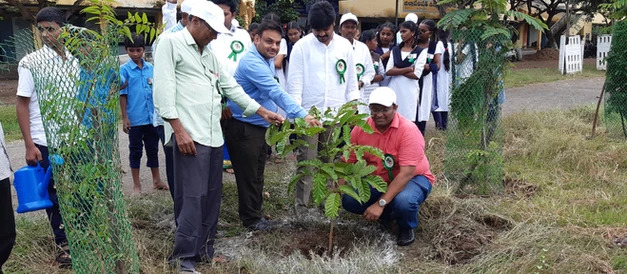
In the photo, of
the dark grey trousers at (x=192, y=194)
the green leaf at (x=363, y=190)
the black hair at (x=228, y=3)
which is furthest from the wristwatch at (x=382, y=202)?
the black hair at (x=228, y=3)

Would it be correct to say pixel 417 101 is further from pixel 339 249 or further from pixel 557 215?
pixel 339 249

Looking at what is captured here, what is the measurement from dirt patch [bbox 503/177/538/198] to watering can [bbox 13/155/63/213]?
3.66m

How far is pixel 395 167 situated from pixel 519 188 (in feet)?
5.67

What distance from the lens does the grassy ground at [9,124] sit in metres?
7.95

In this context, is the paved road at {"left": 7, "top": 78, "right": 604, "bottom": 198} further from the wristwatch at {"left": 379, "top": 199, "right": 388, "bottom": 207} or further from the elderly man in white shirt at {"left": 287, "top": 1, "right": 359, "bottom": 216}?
the wristwatch at {"left": 379, "top": 199, "right": 388, "bottom": 207}

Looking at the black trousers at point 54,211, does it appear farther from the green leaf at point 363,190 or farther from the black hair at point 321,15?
the black hair at point 321,15

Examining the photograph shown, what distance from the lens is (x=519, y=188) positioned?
518cm

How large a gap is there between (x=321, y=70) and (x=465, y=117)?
4.62ft

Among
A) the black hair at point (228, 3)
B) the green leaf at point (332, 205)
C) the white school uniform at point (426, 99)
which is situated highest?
the black hair at point (228, 3)

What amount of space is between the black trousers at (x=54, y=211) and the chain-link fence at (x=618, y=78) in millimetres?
6215

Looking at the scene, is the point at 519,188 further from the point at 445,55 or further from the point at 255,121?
the point at 445,55

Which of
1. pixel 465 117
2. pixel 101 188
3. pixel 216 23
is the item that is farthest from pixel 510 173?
pixel 101 188

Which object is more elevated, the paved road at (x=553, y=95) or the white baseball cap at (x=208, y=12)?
the white baseball cap at (x=208, y=12)

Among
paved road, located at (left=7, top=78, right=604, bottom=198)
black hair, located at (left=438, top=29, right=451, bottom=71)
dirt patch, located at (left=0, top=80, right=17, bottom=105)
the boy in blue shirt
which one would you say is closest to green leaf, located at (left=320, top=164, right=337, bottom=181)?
the boy in blue shirt
